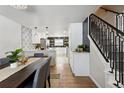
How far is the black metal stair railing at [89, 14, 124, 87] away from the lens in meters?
3.75

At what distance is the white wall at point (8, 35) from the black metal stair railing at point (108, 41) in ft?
12.7

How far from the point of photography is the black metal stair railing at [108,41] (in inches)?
148

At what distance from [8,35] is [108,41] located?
4.98 metres

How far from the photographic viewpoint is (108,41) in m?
A: 4.56

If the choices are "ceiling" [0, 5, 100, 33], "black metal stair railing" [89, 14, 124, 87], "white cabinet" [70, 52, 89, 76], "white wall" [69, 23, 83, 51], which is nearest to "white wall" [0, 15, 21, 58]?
"ceiling" [0, 5, 100, 33]

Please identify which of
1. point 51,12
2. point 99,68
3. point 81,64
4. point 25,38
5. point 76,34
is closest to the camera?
point 99,68

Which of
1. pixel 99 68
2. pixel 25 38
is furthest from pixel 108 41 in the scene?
pixel 25 38

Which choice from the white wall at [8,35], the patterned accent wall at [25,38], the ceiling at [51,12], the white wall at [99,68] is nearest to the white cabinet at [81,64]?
the white wall at [99,68]

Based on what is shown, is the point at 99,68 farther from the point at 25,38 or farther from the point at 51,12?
the point at 25,38

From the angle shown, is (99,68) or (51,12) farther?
(51,12)

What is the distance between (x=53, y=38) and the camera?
77.0 feet

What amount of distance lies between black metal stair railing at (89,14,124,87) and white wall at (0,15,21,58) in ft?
12.7
